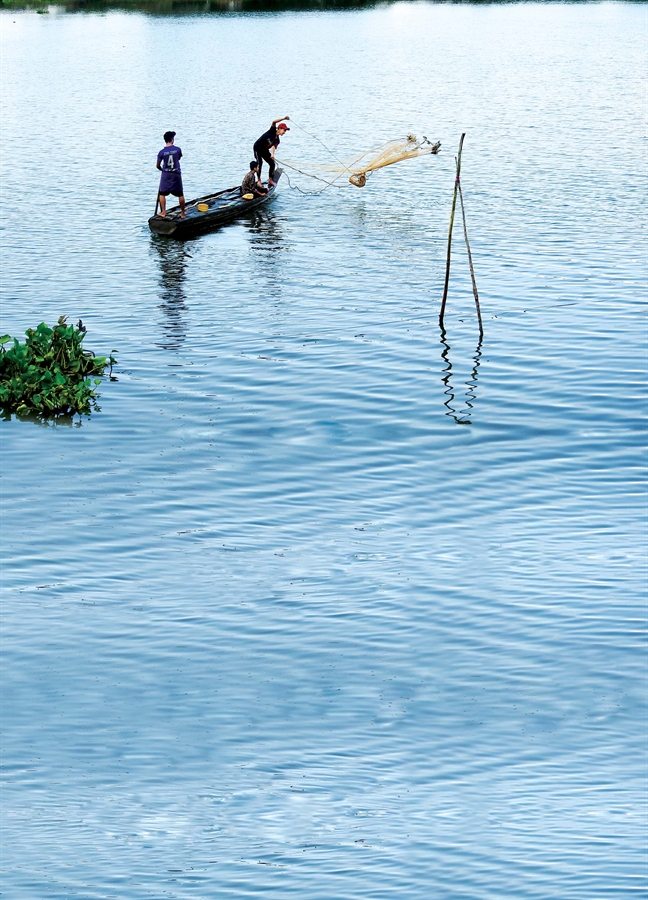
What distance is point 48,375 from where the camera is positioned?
2328 centimetres

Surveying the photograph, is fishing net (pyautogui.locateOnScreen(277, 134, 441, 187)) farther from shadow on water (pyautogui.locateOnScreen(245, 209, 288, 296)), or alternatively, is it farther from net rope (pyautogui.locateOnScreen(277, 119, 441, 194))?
shadow on water (pyautogui.locateOnScreen(245, 209, 288, 296))

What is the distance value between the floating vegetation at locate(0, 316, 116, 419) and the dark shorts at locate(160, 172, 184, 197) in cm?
1183

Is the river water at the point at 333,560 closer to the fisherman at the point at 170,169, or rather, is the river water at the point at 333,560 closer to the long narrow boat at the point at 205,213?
the long narrow boat at the point at 205,213

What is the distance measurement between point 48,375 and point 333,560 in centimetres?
858

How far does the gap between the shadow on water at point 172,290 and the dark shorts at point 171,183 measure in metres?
1.59

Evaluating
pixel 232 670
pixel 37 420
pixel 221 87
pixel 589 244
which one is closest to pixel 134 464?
pixel 37 420

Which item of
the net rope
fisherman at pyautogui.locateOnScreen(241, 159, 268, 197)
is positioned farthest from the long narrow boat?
the net rope

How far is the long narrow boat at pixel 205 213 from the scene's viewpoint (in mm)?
35875

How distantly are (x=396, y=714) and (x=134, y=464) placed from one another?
27.7 ft

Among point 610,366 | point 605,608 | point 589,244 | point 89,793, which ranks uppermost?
point 589,244

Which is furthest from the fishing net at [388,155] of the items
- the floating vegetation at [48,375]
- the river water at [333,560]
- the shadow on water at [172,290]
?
the floating vegetation at [48,375]

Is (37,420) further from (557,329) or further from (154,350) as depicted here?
(557,329)

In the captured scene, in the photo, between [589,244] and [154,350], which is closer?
[154,350]

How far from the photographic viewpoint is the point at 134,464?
20.6 metres
